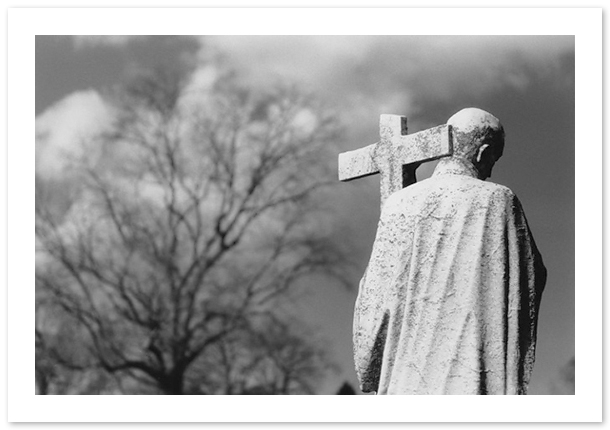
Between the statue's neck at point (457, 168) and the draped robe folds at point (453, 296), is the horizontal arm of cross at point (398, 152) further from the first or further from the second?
the draped robe folds at point (453, 296)

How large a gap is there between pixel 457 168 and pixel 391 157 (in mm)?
582

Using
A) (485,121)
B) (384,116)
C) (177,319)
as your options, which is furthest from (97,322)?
(485,121)

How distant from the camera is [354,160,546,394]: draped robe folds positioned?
16.9 ft

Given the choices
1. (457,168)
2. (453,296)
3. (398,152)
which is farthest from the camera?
(398,152)

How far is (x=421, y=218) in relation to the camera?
534cm

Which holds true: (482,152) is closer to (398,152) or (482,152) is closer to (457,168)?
(457,168)

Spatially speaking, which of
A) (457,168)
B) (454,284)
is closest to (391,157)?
(457,168)

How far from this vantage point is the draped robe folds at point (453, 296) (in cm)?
514

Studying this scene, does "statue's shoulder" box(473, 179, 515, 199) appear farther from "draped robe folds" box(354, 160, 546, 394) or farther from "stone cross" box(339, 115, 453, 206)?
"stone cross" box(339, 115, 453, 206)

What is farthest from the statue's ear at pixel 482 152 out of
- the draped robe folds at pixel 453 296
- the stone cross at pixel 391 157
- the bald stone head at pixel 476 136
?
the stone cross at pixel 391 157

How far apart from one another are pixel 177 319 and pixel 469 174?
468 centimetres

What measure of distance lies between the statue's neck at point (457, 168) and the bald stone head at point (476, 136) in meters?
0.02

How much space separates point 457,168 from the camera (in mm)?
5500
